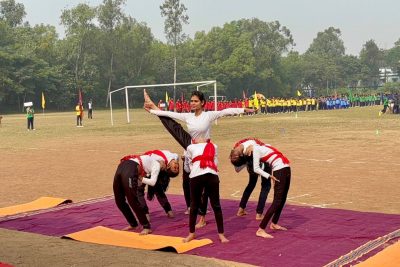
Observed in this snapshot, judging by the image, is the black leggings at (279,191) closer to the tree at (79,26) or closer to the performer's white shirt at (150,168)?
the performer's white shirt at (150,168)

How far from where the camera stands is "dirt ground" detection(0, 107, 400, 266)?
648cm

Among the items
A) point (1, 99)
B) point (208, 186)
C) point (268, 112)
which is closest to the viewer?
point (208, 186)

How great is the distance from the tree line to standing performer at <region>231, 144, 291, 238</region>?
62528 millimetres

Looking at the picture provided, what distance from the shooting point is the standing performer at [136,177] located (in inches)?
295

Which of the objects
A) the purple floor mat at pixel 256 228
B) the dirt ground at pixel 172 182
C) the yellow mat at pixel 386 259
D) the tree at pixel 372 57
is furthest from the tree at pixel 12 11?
the yellow mat at pixel 386 259

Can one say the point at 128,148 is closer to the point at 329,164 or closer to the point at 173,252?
the point at 329,164

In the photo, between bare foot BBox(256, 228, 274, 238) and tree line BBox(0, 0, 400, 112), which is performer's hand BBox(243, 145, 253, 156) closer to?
bare foot BBox(256, 228, 274, 238)

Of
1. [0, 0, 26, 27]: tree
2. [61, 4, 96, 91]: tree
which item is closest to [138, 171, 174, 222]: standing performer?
[61, 4, 96, 91]: tree

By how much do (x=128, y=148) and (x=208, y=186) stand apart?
12.6 meters

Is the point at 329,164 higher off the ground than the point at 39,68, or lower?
lower

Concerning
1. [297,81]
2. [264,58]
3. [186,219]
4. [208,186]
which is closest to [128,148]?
[186,219]

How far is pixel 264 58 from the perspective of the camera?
3821 inches

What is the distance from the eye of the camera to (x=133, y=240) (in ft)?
23.5

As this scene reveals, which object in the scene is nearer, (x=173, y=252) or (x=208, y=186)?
(x=173, y=252)
